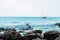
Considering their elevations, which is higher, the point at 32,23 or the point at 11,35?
the point at 32,23

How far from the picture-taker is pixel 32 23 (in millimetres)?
3148

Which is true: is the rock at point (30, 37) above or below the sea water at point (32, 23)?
below

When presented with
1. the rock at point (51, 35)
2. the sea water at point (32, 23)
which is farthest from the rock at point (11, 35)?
the rock at point (51, 35)

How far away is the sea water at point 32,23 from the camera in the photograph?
3.08 meters

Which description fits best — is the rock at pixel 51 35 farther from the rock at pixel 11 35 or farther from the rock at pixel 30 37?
the rock at pixel 11 35

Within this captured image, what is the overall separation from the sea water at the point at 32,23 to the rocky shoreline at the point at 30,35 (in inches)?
3.5

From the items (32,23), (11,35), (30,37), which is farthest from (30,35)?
(11,35)

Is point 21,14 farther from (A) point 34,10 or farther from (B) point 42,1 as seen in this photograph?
(B) point 42,1

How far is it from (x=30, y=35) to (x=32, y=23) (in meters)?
0.28

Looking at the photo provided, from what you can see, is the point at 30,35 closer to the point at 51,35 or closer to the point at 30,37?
the point at 30,37

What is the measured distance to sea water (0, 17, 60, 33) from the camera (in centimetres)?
308

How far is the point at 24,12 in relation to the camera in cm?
310

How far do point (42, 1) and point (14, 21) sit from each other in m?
0.73

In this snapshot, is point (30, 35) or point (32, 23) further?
point (32, 23)
